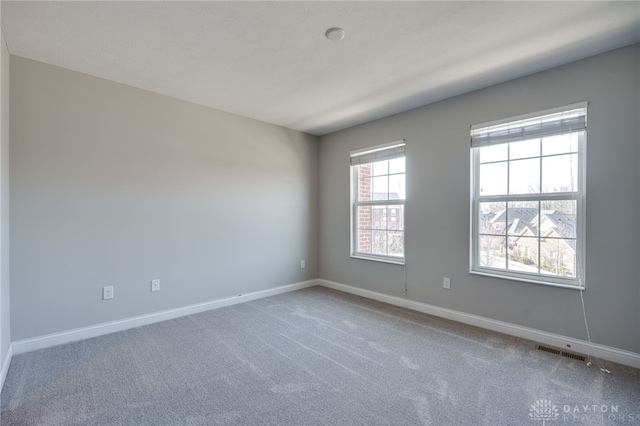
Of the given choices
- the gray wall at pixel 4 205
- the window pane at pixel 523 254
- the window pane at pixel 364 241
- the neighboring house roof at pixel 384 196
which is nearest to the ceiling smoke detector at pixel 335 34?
the neighboring house roof at pixel 384 196

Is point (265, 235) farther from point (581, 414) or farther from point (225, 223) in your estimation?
point (581, 414)

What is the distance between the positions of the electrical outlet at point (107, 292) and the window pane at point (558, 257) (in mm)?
4099

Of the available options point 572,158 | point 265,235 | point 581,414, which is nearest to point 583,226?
point 572,158

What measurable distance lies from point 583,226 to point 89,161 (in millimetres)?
4435

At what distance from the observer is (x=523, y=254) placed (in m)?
2.89

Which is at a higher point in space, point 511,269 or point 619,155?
point 619,155

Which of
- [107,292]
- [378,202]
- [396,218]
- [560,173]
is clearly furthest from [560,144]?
[107,292]

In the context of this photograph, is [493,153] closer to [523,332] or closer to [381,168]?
[381,168]

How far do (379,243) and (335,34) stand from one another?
2.74 m

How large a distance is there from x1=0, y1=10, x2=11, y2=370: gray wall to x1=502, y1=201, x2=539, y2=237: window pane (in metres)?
4.19

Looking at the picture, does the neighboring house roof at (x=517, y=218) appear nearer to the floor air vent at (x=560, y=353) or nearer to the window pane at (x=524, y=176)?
the window pane at (x=524, y=176)

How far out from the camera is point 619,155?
7.73 feet

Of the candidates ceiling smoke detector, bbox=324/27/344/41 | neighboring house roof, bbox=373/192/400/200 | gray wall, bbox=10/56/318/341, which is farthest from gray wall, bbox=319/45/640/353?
ceiling smoke detector, bbox=324/27/344/41

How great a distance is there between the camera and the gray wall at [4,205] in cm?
213
